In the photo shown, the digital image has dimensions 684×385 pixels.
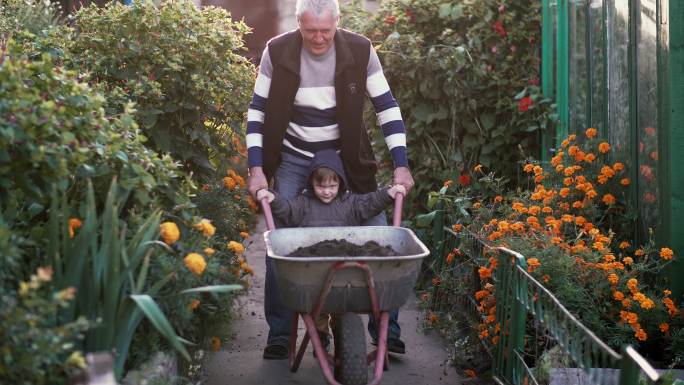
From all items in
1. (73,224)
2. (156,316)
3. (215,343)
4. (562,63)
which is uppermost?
(562,63)

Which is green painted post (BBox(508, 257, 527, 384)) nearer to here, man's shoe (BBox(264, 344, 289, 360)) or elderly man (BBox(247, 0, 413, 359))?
elderly man (BBox(247, 0, 413, 359))

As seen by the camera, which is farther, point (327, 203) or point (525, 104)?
point (525, 104)

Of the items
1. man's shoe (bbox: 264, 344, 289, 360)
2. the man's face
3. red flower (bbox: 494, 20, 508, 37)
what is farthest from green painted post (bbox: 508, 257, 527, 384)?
red flower (bbox: 494, 20, 508, 37)

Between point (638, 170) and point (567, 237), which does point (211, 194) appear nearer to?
point (567, 237)

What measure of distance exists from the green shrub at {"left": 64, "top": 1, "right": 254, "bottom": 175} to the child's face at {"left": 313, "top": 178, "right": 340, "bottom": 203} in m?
0.62

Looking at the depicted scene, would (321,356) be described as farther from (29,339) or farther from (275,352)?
(29,339)

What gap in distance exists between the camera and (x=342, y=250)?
4.23 m

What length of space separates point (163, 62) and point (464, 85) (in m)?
3.06

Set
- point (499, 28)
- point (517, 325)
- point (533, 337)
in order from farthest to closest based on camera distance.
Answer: point (499, 28) < point (533, 337) < point (517, 325)

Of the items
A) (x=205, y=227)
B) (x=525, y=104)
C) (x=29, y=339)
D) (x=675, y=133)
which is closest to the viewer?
(x=29, y=339)

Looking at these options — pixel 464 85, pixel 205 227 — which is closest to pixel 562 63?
pixel 464 85

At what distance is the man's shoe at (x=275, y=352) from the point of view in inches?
201

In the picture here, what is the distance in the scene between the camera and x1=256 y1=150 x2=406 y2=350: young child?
4855 millimetres

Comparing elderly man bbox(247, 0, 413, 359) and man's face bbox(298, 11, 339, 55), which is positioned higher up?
man's face bbox(298, 11, 339, 55)
